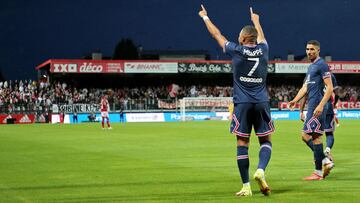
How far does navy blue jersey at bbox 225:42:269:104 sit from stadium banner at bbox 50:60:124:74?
53811mm

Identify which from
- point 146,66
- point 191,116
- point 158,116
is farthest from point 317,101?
point 146,66

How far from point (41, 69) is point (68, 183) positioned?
201ft

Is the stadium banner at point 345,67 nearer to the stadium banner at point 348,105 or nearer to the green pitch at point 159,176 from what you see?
the stadium banner at point 348,105

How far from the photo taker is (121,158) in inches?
605

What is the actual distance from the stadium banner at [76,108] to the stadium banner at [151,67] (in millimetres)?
9522

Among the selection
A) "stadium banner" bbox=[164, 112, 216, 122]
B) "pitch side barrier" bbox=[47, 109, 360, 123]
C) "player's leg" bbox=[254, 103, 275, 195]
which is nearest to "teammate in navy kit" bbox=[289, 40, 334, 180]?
"player's leg" bbox=[254, 103, 275, 195]

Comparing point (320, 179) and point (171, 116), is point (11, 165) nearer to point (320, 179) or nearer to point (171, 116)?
point (320, 179)

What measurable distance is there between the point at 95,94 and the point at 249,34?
177ft

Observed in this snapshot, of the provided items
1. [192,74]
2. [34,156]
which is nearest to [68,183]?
[34,156]

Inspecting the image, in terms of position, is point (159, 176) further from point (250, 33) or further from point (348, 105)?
point (348, 105)

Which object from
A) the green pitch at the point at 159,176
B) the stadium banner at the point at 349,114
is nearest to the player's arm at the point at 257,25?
the green pitch at the point at 159,176

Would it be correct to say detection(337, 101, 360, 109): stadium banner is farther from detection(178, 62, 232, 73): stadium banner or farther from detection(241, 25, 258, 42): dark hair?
detection(241, 25, 258, 42): dark hair

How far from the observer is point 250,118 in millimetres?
8750

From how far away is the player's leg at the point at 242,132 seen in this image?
28.3 ft
